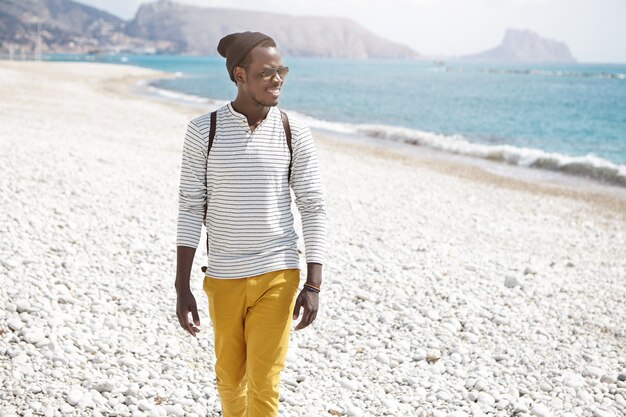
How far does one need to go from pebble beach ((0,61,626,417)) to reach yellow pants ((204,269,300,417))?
153 centimetres

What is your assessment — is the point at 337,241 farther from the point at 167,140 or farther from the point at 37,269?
the point at 167,140

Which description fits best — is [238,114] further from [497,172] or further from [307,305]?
[497,172]

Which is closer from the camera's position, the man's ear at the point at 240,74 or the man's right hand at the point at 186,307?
the man's ear at the point at 240,74

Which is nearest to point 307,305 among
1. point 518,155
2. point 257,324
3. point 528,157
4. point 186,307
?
point 257,324

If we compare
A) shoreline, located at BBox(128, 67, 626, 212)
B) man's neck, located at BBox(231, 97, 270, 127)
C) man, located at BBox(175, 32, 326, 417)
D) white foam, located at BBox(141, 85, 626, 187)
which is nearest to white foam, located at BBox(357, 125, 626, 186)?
white foam, located at BBox(141, 85, 626, 187)

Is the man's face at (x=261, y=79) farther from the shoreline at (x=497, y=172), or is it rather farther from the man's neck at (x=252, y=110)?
the shoreline at (x=497, y=172)

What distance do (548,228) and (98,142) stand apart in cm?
1105

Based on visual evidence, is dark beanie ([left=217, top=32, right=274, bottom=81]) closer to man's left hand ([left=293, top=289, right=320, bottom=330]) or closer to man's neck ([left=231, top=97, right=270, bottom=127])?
man's neck ([left=231, top=97, right=270, bottom=127])

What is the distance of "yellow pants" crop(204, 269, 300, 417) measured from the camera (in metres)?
3.02

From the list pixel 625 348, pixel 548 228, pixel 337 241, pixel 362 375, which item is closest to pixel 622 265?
pixel 548 228

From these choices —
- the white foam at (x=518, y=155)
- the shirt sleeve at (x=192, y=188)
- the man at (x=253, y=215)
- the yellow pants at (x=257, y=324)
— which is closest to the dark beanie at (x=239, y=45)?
the man at (x=253, y=215)

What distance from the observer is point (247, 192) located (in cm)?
298

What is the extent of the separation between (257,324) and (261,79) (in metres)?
1.22

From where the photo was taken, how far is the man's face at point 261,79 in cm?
294
